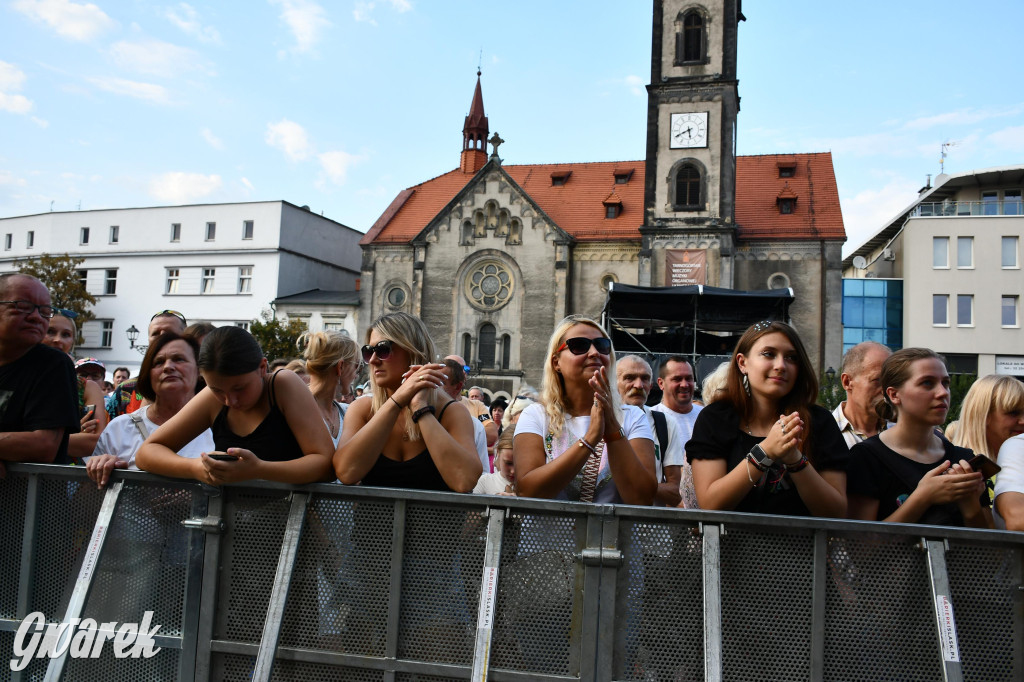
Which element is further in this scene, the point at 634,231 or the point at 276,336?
the point at 276,336

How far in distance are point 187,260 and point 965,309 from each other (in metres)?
40.5

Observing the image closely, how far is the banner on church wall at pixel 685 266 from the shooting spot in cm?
3238

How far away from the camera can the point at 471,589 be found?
2.93 meters

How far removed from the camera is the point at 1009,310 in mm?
36656

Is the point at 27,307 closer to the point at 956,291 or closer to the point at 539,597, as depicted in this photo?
the point at 539,597

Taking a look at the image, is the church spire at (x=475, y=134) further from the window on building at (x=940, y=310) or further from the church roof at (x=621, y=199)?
the window on building at (x=940, y=310)

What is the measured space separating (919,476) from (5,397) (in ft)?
13.3

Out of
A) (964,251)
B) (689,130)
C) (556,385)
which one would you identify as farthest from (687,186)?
(556,385)

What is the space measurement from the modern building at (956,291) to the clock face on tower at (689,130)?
35.3 feet

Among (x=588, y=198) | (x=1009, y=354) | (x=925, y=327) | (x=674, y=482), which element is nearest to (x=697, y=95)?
(x=588, y=198)

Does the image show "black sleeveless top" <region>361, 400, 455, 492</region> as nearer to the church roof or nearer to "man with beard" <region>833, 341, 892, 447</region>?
"man with beard" <region>833, 341, 892, 447</region>

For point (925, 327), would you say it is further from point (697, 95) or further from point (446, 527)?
point (446, 527)

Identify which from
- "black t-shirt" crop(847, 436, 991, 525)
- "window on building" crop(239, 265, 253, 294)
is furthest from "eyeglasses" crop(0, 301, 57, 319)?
"window on building" crop(239, 265, 253, 294)

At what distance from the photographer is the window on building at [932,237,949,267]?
123 feet
